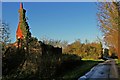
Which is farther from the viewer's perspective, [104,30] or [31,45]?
[104,30]

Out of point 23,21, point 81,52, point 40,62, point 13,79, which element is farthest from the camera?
point 81,52

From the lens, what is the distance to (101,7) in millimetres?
25000

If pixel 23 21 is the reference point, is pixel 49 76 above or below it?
below

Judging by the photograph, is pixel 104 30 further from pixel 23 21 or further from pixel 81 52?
pixel 81 52

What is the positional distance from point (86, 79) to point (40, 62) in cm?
321

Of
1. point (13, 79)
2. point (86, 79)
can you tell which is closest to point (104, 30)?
point (86, 79)

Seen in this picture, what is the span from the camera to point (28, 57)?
15531 mm

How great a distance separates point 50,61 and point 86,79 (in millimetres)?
2556

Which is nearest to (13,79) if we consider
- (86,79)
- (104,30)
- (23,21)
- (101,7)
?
(86,79)

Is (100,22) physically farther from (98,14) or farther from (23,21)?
(23,21)

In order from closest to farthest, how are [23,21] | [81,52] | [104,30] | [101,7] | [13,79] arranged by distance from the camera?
[13,79] → [101,7] → [104,30] → [23,21] → [81,52]

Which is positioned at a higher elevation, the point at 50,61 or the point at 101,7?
the point at 101,7

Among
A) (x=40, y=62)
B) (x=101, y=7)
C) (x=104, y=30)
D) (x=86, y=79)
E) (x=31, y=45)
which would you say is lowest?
(x=86, y=79)

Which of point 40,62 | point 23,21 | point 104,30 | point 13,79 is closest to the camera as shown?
point 13,79
